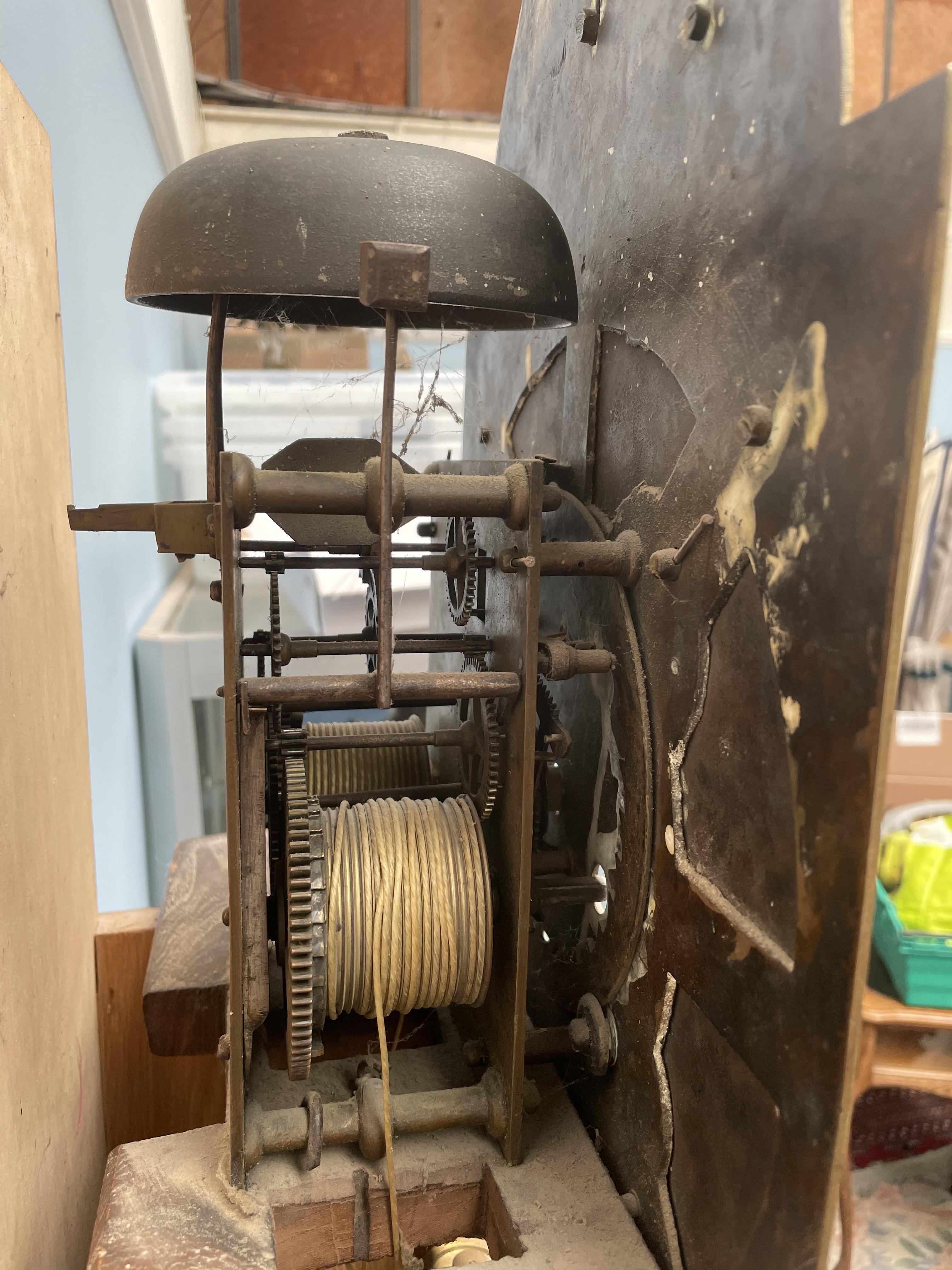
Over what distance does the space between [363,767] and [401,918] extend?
2.19 ft

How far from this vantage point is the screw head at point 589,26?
1234mm

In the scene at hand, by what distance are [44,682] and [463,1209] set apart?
90 centimetres

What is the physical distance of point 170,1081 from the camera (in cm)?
175

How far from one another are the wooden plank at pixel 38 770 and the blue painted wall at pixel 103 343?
12 cm

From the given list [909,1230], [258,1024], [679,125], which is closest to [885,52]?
[679,125]

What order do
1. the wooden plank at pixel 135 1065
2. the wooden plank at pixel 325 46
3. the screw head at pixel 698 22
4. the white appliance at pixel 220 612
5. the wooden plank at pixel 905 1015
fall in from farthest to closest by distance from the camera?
1. the wooden plank at pixel 325 46
2. the white appliance at pixel 220 612
3. the wooden plank at pixel 135 1065
4. the screw head at pixel 698 22
5. the wooden plank at pixel 905 1015

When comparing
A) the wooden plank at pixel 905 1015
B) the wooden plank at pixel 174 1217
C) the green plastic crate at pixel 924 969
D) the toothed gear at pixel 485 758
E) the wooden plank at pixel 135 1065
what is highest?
the toothed gear at pixel 485 758

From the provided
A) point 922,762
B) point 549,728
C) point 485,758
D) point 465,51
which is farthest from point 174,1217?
point 465,51

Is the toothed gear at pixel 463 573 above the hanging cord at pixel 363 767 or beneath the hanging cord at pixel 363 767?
above

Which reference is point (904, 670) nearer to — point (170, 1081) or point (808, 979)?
point (808, 979)

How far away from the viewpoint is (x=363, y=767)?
178 centimetres

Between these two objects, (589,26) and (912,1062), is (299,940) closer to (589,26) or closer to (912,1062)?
(912,1062)

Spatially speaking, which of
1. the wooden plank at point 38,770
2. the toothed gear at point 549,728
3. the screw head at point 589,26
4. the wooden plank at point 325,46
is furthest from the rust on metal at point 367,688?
the wooden plank at point 325,46

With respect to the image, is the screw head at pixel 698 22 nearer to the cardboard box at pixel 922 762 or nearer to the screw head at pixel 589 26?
the screw head at pixel 589 26
